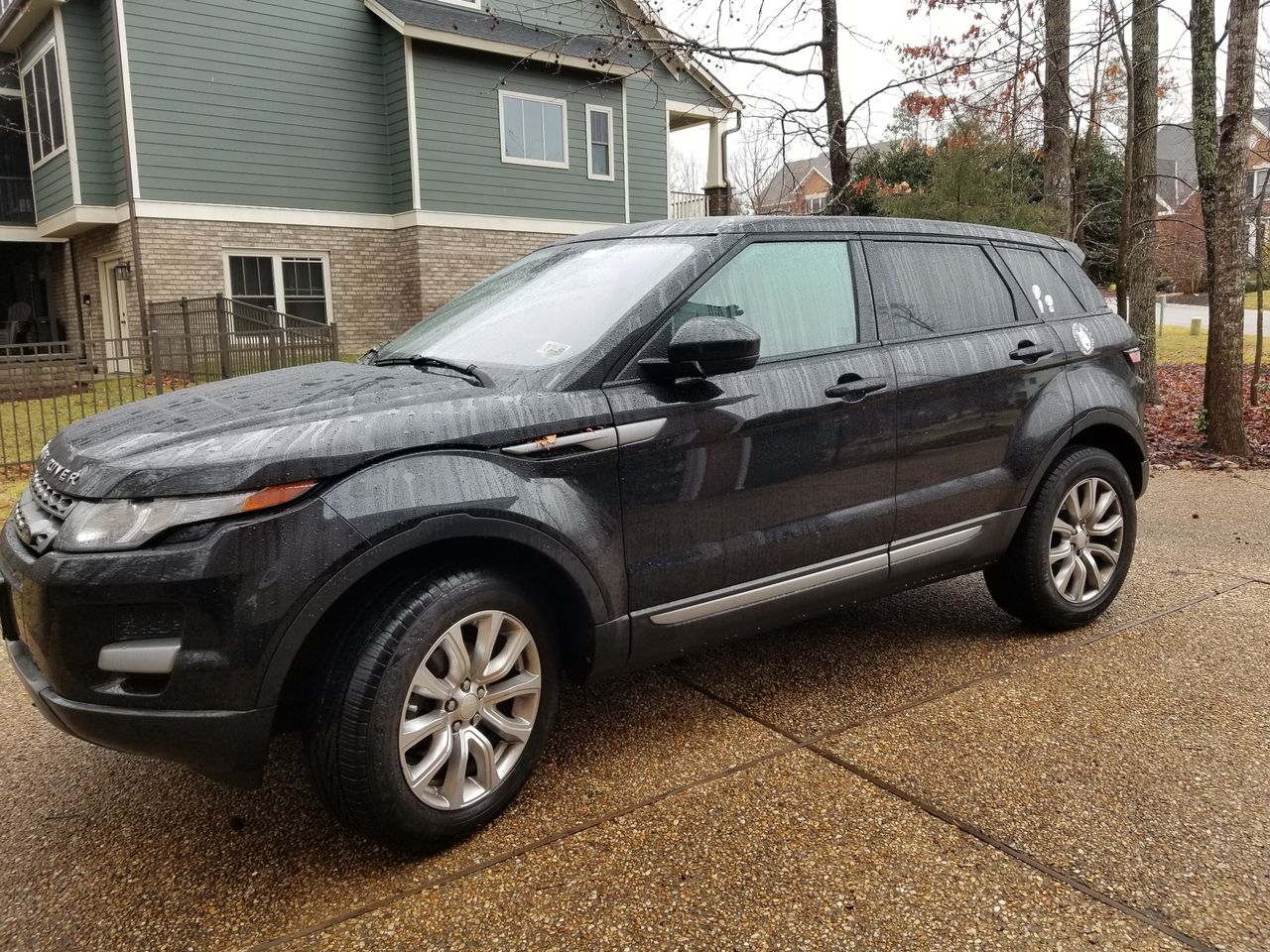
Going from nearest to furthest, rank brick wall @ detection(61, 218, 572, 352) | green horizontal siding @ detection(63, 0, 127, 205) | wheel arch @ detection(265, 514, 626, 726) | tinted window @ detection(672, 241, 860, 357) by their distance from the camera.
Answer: wheel arch @ detection(265, 514, 626, 726) < tinted window @ detection(672, 241, 860, 357) < green horizontal siding @ detection(63, 0, 127, 205) < brick wall @ detection(61, 218, 572, 352)

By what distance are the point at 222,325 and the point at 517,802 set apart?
12309 millimetres

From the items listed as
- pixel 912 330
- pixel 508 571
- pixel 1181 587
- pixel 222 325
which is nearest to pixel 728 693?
pixel 508 571

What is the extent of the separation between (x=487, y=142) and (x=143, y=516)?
16.8 metres

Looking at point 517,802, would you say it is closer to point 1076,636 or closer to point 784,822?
point 784,822

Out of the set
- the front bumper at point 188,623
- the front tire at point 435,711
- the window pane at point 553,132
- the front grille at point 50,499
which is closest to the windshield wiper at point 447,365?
the front tire at point 435,711

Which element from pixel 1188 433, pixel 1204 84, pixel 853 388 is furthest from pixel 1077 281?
pixel 1188 433

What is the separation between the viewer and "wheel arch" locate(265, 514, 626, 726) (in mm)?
2471

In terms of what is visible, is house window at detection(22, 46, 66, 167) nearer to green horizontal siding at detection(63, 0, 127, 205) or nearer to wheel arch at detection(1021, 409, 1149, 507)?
green horizontal siding at detection(63, 0, 127, 205)

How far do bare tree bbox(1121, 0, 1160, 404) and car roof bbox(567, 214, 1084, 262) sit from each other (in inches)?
261

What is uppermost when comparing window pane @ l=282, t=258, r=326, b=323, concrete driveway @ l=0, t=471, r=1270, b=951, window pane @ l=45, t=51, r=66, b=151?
window pane @ l=45, t=51, r=66, b=151

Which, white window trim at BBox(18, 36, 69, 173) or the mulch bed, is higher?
white window trim at BBox(18, 36, 69, 173)

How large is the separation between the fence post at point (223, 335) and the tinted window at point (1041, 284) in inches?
397

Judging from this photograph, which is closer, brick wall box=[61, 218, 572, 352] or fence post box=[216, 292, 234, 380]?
fence post box=[216, 292, 234, 380]

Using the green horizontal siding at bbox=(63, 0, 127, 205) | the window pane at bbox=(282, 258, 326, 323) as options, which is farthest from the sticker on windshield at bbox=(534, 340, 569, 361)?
the window pane at bbox=(282, 258, 326, 323)
